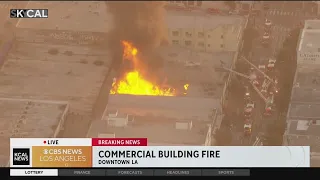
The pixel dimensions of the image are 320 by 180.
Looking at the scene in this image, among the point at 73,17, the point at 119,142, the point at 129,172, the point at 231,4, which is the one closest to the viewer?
the point at 129,172

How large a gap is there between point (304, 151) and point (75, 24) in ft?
37.0

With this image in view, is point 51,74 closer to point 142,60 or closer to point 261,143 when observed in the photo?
point 142,60

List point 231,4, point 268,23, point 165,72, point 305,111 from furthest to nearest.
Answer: point 231,4 < point 268,23 < point 165,72 < point 305,111

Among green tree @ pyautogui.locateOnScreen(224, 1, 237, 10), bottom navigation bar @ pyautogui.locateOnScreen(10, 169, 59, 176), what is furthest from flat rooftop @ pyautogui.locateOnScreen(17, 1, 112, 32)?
bottom navigation bar @ pyautogui.locateOnScreen(10, 169, 59, 176)

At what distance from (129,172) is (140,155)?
512mm

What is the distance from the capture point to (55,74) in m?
29.8

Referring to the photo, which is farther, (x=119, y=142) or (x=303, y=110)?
(x=303, y=110)

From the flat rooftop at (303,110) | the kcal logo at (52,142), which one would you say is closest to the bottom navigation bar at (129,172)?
the kcal logo at (52,142)

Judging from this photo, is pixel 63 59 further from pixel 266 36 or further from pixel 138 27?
pixel 266 36

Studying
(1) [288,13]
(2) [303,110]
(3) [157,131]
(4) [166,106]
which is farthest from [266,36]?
(3) [157,131]

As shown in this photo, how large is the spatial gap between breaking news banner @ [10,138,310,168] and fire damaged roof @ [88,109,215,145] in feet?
6.62

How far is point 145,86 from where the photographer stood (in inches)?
1135

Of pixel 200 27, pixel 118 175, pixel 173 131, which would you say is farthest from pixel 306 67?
pixel 118 175

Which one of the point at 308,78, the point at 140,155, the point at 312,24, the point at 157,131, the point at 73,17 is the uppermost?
the point at 73,17
